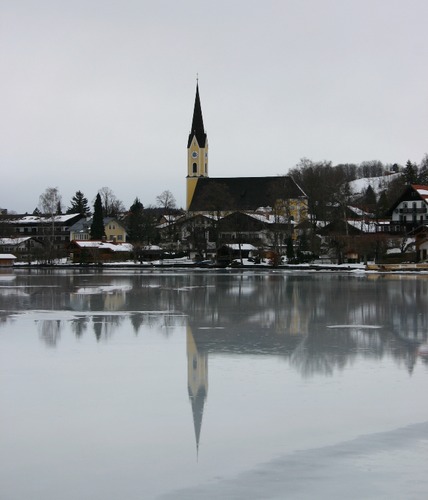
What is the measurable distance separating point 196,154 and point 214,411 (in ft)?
344

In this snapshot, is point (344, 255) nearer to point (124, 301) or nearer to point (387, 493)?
point (124, 301)

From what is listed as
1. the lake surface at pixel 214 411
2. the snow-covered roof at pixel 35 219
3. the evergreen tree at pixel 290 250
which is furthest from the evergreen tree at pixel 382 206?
the lake surface at pixel 214 411

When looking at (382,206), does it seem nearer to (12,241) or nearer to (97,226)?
(97,226)

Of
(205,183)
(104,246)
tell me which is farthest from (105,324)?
(205,183)

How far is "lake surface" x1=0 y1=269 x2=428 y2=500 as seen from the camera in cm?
601

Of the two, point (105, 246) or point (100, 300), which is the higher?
point (105, 246)

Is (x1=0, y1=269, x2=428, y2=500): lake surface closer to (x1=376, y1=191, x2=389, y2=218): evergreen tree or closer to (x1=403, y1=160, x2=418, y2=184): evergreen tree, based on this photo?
(x1=376, y1=191, x2=389, y2=218): evergreen tree

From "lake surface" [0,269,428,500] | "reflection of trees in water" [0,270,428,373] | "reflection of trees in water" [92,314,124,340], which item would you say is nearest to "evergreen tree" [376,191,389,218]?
"reflection of trees in water" [0,270,428,373]

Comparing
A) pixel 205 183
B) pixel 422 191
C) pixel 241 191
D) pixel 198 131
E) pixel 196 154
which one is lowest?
pixel 422 191

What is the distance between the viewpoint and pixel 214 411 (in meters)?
8.26

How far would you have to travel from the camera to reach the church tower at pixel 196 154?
363 ft

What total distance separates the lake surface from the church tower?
9533 cm

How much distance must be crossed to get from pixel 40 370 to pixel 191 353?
275 centimetres

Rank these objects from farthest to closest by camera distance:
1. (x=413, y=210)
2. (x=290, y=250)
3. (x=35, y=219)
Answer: (x=35, y=219) < (x=413, y=210) < (x=290, y=250)
